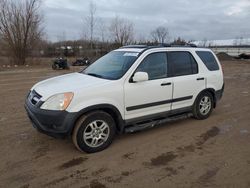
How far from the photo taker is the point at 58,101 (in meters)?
4.11

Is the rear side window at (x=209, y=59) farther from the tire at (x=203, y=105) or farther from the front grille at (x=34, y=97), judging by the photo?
the front grille at (x=34, y=97)

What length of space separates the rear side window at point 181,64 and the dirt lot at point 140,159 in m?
1.17

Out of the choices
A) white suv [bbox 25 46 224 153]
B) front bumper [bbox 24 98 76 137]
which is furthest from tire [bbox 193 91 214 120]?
front bumper [bbox 24 98 76 137]

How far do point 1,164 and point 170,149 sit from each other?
8.82 ft

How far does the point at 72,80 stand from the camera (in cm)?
477

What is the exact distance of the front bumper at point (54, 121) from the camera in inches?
159

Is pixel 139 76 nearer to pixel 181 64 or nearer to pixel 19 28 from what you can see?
pixel 181 64

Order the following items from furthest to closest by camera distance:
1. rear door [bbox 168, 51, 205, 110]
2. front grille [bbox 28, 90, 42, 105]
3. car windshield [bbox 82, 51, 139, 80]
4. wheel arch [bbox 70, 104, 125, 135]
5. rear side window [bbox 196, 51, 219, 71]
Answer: rear side window [bbox 196, 51, 219, 71] → rear door [bbox 168, 51, 205, 110] → car windshield [bbox 82, 51, 139, 80] → front grille [bbox 28, 90, 42, 105] → wheel arch [bbox 70, 104, 125, 135]

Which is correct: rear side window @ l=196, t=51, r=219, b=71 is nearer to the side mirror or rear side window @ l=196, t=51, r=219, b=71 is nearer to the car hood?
the side mirror

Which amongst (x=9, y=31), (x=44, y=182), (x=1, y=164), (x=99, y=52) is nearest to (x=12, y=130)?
(x=1, y=164)

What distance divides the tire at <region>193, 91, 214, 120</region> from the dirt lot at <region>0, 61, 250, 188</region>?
254 mm

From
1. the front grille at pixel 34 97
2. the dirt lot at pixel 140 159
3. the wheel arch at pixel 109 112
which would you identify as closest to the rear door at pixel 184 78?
the dirt lot at pixel 140 159

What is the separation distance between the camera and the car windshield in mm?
4808

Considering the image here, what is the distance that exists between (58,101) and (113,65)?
4.92ft
